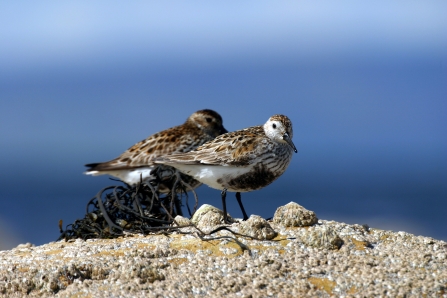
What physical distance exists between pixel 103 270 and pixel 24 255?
119cm

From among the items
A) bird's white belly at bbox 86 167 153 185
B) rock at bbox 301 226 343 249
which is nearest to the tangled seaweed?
rock at bbox 301 226 343 249

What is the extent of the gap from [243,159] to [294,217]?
165 centimetres

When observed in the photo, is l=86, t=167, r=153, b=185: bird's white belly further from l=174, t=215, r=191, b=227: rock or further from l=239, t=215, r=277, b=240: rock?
l=239, t=215, r=277, b=240: rock

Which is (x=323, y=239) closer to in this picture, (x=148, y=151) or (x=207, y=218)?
(x=207, y=218)

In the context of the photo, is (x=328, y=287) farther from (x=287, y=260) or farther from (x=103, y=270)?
(x=103, y=270)

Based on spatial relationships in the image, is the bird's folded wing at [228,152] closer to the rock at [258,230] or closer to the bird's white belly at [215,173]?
the bird's white belly at [215,173]

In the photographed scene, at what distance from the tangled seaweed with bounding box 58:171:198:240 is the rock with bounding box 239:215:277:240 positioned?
77cm

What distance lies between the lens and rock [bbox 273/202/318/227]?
5.14 meters

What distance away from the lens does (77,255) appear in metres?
A: 4.78

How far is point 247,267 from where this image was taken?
4.16 m

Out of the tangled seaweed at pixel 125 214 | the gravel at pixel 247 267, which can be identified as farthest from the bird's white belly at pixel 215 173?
the gravel at pixel 247 267

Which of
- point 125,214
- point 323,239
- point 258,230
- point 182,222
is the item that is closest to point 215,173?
point 125,214

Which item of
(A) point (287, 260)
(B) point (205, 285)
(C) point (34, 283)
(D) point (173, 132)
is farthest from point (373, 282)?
(D) point (173, 132)

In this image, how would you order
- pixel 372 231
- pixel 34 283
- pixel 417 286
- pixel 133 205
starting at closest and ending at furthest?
pixel 417 286, pixel 34 283, pixel 372 231, pixel 133 205
